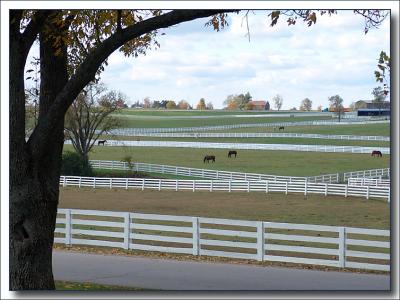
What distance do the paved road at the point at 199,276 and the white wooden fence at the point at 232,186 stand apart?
15.3 meters

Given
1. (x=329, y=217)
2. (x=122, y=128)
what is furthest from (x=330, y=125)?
(x=329, y=217)

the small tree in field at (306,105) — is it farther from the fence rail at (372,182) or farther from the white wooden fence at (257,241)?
the fence rail at (372,182)

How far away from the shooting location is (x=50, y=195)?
11969 millimetres

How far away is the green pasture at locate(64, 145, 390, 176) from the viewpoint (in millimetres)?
29047

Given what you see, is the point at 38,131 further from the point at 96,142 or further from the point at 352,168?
the point at 352,168

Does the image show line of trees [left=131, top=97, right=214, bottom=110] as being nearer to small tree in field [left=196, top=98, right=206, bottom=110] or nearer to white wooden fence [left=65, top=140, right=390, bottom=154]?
small tree in field [left=196, top=98, right=206, bottom=110]

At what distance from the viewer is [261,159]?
119 ft

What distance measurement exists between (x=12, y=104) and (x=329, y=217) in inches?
796

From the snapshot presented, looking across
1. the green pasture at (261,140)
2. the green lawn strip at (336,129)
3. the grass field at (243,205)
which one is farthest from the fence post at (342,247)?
the grass field at (243,205)

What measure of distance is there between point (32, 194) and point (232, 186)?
29.2m

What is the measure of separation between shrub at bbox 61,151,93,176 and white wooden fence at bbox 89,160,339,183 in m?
0.36

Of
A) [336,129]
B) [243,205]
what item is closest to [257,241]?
[336,129]

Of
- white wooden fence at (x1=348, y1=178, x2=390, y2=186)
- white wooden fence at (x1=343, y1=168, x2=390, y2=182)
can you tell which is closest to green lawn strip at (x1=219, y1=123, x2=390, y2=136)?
white wooden fence at (x1=343, y1=168, x2=390, y2=182)

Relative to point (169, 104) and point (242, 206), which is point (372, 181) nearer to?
point (242, 206)
